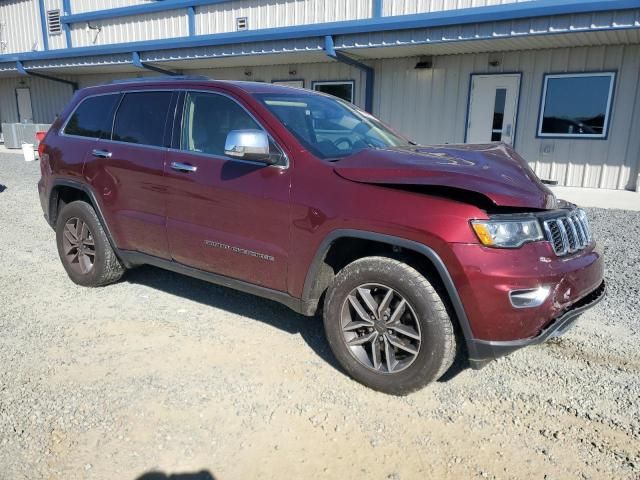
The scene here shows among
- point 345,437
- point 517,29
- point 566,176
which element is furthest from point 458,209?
point 566,176

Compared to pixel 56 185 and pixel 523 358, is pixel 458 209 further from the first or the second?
pixel 56 185

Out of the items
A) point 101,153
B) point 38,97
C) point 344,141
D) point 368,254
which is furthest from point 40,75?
point 368,254

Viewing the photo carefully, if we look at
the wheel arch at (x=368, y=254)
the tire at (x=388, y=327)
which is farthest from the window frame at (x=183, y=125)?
the tire at (x=388, y=327)

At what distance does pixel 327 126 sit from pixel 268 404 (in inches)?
79.7

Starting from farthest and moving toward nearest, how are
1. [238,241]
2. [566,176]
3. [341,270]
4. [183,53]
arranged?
[183,53] < [566,176] < [238,241] < [341,270]

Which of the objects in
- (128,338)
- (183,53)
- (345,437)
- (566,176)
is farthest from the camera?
(183,53)

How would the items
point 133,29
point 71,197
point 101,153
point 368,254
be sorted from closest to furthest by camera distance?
point 368,254
point 101,153
point 71,197
point 133,29

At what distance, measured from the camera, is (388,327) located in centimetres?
296

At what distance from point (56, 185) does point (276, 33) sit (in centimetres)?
839

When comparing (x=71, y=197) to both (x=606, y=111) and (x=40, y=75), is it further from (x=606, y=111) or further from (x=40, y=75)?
(x=40, y=75)

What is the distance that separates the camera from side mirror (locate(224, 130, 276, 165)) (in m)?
3.08

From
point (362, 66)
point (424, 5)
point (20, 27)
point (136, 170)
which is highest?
point (20, 27)

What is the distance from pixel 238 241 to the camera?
347 centimetres

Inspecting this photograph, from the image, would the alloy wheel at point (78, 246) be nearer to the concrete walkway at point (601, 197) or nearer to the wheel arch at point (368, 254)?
the wheel arch at point (368, 254)
